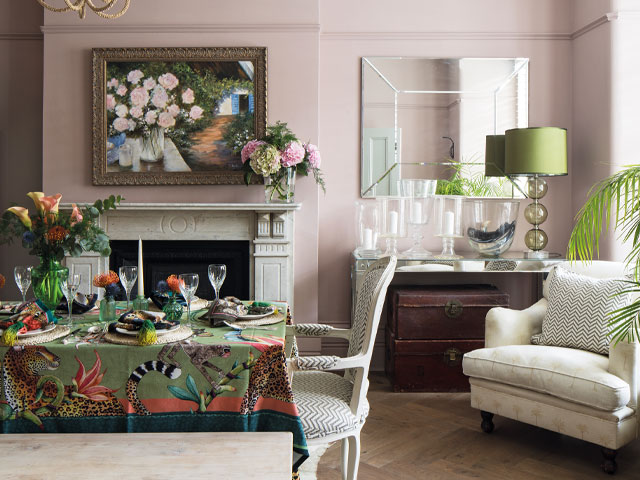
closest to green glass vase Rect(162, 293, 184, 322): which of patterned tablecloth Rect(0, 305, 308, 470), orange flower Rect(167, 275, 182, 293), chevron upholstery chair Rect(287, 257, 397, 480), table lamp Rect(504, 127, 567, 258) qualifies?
orange flower Rect(167, 275, 182, 293)

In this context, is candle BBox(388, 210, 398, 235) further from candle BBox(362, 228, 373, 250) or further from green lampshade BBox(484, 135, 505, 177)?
green lampshade BBox(484, 135, 505, 177)

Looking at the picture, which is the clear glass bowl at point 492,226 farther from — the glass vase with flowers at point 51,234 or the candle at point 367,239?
the glass vase with flowers at point 51,234

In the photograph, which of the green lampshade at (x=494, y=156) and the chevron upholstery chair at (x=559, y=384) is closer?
the chevron upholstery chair at (x=559, y=384)

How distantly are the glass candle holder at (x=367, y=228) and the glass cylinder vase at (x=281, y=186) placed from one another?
464 mm

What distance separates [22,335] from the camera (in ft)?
6.49

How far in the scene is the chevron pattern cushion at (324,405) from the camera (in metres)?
2.19

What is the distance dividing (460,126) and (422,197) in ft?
1.91

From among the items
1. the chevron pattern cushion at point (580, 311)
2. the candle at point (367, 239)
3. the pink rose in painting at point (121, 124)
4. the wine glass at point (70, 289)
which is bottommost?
the chevron pattern cushion at point (580, 311)

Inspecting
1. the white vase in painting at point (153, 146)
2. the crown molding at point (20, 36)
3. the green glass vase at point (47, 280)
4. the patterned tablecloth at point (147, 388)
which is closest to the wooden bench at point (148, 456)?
the patterned tablecloth at point (147, 388)

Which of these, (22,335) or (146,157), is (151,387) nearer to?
(22,335)

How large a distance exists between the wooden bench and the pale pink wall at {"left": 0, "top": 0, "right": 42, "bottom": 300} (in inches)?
123

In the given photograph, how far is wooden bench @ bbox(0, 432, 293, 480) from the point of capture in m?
1.53

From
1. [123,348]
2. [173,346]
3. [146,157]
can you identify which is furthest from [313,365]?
[146,157]

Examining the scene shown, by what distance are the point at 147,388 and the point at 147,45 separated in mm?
2967
